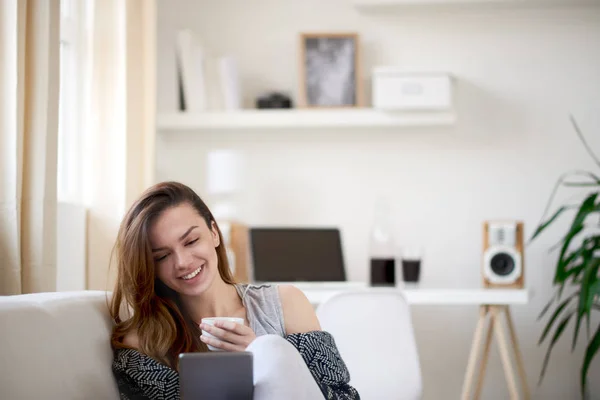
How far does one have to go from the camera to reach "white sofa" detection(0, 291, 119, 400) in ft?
4.75

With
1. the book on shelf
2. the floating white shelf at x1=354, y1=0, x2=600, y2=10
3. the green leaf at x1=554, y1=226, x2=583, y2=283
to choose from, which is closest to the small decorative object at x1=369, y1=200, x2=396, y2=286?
the green leaf at x1=554, y1=226, x2=583, y2=283

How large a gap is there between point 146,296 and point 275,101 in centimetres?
218

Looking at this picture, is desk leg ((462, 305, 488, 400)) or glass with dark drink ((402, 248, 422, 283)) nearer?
desk leg ((462, 305, 488, 400))

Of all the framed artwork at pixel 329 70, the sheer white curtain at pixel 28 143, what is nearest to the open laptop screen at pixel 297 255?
the framed artwork at pixel 329 70

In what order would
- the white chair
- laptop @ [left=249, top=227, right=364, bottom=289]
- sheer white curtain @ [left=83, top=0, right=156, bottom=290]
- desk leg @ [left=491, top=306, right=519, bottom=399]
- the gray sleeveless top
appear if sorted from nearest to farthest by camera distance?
1. the gray sleeveless top
2. the white chair
3. sheer white curtain @ [left=83, top=0, right=156, bottom=290]
4. desk leg @ [left=491, top=306, right=519, bottom=399]
5. laptop @ [left=249, top=227, right=364, bottom=289]

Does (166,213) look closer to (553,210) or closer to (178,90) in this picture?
(178,90)

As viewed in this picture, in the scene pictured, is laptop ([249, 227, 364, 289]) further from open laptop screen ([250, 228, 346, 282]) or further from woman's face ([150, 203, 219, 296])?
woman's face ([150, 203, 219, 296])

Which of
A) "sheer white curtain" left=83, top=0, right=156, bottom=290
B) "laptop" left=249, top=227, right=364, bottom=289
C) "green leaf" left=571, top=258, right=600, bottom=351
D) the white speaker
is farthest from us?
"laptop" left=249, top=227, right=364, bottom=289

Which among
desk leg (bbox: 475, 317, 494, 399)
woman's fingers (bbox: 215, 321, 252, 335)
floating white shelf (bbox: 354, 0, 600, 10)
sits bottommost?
desk leg (bbox: 475, 317, 494, 399)

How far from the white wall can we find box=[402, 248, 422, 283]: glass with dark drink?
0.39 meters

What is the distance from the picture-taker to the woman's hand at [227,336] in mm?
1695

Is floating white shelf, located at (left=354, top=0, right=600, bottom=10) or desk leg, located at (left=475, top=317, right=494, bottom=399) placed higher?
floating white shelf, located at (left=354, top=0, right=600, bottom=10)

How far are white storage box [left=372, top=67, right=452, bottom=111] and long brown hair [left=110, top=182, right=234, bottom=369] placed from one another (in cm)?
197

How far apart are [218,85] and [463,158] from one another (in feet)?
3.91
